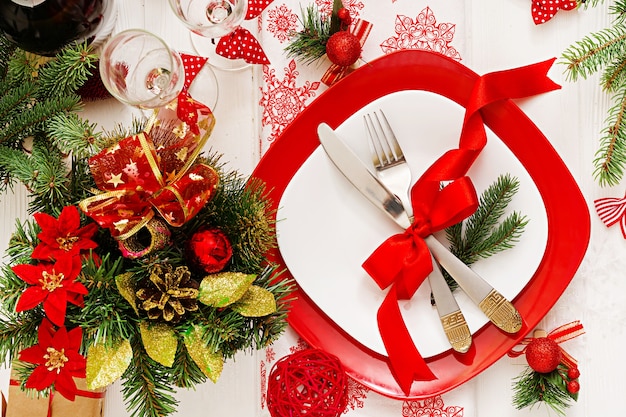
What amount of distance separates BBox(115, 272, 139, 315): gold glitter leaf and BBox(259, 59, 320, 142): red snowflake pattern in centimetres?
30

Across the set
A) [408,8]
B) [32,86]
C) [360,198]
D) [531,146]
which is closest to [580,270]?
[531,146]

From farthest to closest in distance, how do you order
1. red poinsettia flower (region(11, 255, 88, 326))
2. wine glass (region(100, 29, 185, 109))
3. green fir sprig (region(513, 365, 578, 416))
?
1. green fir sprig (region(513, 365, 578, 416))
2. wine glass (region(100, 29, 185, 109))
3. red poinsettia flower (region(11, 255, 88, 326))

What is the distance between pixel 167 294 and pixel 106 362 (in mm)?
78

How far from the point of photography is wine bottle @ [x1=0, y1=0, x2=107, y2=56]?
2.01 feet

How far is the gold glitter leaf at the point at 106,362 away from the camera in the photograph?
1.76 ft

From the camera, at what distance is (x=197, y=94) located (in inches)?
30.5

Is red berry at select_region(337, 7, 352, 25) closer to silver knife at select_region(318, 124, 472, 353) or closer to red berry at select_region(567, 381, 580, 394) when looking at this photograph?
silver knife at select_region(318, 124, 472, 353)

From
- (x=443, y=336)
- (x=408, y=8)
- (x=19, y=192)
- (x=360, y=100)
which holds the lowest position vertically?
(x=443, y=336)

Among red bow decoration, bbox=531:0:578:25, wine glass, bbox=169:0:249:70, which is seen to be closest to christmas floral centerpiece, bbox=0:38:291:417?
wine glass, bbox=169:0:249:70

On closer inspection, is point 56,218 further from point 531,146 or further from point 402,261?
point 531,146

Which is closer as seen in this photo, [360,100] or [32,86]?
[32,86]

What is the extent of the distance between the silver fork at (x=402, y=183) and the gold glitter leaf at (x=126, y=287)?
13.1 inches

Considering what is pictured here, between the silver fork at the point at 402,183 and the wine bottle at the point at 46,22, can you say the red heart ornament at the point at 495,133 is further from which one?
the wine bottle at the point at 46,22

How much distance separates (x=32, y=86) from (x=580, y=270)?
67 centimetres
